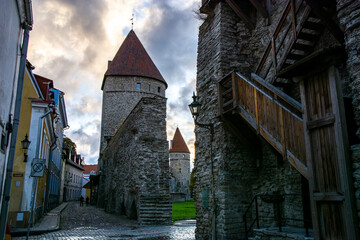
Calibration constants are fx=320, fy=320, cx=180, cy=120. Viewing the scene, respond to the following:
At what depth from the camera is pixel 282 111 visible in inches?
247

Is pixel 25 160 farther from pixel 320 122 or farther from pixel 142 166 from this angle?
pixel 320 122

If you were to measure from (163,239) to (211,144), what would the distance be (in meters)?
3.26

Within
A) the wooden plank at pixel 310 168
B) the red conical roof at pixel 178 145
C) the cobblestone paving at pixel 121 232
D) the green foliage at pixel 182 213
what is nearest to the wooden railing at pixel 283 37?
the wooden plank at pixel 310 168

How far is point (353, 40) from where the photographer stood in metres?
5.18

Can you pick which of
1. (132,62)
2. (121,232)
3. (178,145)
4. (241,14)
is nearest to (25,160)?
(121,232)

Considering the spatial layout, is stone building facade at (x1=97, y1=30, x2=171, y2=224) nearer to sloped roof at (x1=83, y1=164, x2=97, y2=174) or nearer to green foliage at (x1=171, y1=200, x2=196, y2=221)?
green foliage at (x1=171, y1=200, x2=196, y2=221)

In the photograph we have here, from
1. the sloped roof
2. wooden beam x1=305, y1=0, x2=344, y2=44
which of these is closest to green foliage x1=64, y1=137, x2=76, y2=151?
the sloped roof

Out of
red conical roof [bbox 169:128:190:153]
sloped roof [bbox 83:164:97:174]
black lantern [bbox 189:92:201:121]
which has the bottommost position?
black lantern [bbox 189:92:201:121]

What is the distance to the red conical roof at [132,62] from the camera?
1549 inches

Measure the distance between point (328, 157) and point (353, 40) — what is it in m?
1.96

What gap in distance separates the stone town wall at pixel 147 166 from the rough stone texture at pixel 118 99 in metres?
19.6

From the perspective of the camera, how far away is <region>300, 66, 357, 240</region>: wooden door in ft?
14.9

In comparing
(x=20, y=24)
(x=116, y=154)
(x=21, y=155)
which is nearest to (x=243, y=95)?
(x=20, y=24)

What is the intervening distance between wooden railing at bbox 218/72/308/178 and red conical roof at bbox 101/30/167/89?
31.6m
